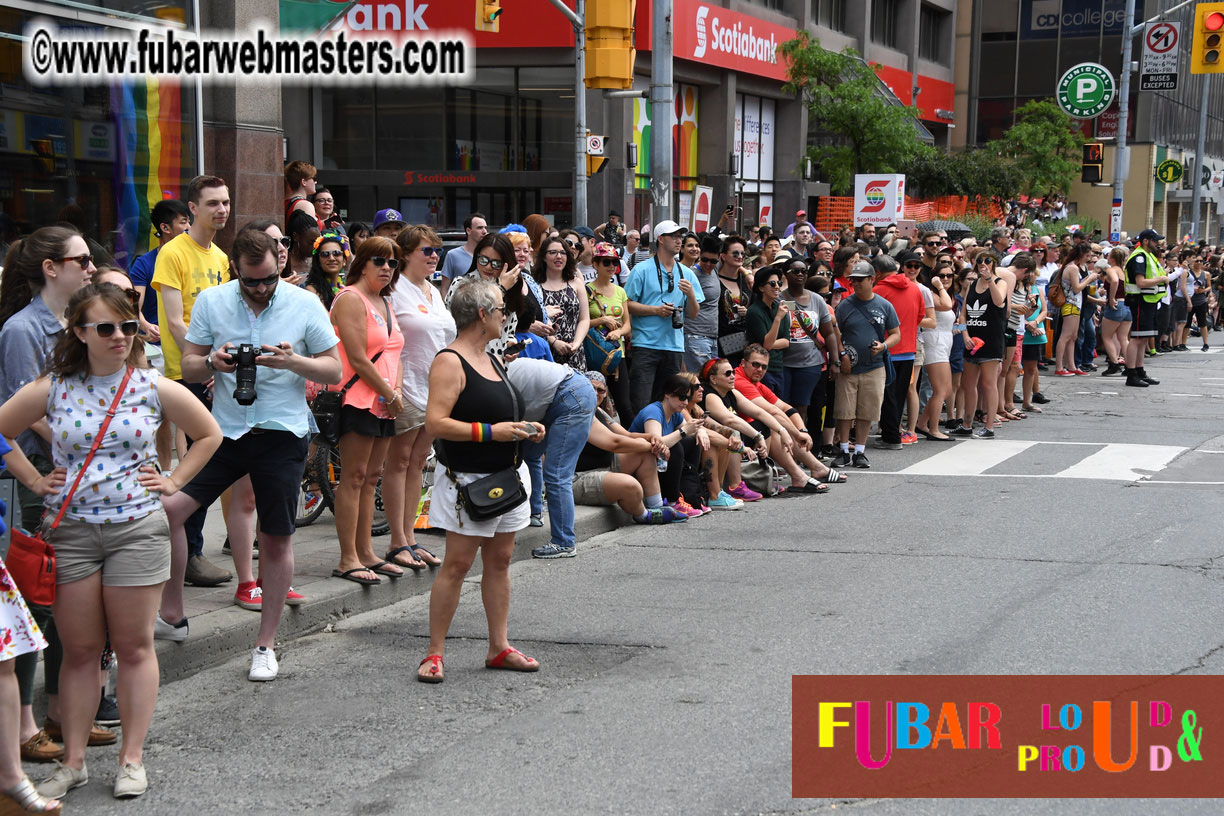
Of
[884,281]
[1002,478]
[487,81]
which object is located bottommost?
[1002,478]

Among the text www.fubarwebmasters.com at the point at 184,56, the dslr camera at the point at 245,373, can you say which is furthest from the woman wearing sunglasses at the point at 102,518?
the text www.fubarwebmasters.com at the point at 184,56

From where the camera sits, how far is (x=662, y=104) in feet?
48.3

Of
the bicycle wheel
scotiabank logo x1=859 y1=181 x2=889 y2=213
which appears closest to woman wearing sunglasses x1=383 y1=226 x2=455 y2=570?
the bicycle wheel

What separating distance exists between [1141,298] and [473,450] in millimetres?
16137

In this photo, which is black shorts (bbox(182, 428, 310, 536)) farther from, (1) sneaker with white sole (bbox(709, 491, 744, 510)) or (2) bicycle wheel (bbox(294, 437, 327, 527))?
(1) sneaker with white sole (bbox(709, 491, 744, 510))

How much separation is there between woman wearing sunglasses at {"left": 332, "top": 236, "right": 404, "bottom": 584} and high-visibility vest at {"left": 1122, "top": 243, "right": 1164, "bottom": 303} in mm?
15198

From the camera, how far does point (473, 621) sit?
6.94 meters

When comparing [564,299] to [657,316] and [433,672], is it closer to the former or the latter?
[657,316]

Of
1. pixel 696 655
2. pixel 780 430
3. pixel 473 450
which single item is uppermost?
pixel 473 450

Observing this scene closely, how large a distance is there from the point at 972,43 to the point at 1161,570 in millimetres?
52592

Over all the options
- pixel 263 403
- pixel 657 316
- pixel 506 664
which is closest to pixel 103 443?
pixel 263 403

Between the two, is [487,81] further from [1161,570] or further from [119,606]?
[119,606]

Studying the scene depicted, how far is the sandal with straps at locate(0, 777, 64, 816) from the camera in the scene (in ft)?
14.0

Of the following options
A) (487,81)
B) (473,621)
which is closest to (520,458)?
(473,621)
